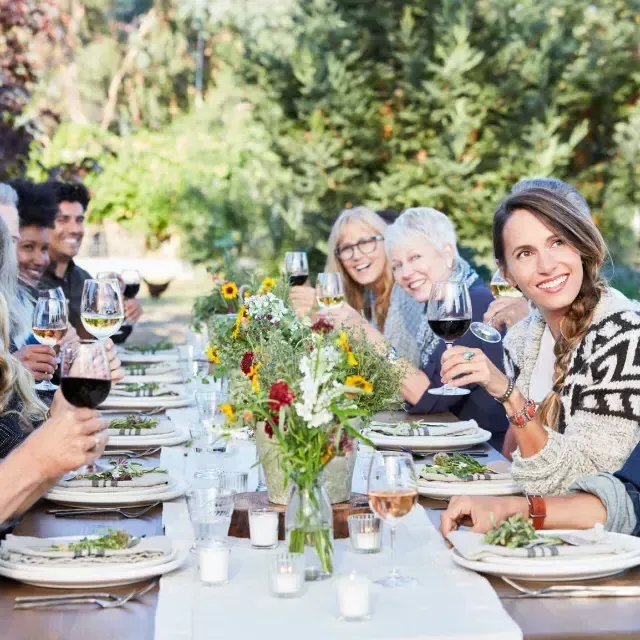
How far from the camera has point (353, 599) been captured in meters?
1.66

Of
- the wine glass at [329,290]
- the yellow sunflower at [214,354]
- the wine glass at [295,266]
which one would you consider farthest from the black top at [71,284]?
the yellow sunflower at [214,354]

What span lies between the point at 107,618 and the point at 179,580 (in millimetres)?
195

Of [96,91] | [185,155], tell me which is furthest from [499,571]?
[96,91]

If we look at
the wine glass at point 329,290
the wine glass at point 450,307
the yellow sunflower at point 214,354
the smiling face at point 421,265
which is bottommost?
Answer: the yellow sunflower at point 214,354

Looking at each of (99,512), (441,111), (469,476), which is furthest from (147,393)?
(441,111)

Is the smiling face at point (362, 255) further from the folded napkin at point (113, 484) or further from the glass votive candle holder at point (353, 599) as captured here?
the glass votive candle holder at point (353, 599)

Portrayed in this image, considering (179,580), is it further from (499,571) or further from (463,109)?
(463,109)

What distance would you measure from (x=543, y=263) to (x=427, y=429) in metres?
0.71

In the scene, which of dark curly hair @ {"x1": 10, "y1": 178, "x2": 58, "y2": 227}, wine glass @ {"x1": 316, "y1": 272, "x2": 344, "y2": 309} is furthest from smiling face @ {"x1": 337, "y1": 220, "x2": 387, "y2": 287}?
wine glass @ {"x1": 316, "y1": 272, "x2": 344, "y2": 309}

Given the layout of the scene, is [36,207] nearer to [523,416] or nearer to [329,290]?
[329,290]

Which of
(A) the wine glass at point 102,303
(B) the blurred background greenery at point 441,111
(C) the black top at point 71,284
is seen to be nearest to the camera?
(A) the wine glass at point 102,303

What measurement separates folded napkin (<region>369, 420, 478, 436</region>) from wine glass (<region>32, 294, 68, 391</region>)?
993 mm

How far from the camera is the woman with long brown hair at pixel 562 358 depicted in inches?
90.8

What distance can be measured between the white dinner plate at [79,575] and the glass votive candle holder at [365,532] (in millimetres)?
369
